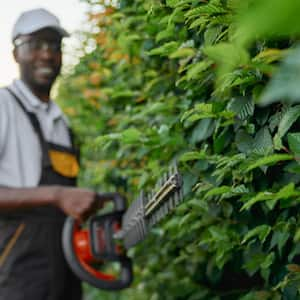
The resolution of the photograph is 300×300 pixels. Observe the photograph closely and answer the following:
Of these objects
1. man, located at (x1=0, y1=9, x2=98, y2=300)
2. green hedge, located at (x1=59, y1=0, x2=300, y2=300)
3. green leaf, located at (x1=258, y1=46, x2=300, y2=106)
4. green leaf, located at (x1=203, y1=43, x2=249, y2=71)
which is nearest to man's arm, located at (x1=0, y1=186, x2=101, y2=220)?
man, located at (x1=0, y1=9, x2=98, y2=300)

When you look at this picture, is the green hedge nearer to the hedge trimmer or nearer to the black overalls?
the hedge trimmer

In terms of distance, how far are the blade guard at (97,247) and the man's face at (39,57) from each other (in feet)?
1.85

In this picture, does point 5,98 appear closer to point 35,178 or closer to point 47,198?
point 35,178

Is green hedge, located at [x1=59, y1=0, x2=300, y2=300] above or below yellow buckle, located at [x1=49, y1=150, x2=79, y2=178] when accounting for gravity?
above

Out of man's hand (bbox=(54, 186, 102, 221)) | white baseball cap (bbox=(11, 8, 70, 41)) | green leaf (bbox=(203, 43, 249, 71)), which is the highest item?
green leaf (bbox=(203, 43, 249, 71))

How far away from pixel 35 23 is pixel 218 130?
1.28m

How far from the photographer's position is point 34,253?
222 centimetres

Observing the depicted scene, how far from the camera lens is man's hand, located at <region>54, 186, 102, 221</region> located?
2.12 metres

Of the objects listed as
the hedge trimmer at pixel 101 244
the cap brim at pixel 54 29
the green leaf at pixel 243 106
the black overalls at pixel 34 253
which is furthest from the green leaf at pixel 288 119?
the cap brim at pixel 54 29

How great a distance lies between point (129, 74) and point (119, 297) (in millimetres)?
2738

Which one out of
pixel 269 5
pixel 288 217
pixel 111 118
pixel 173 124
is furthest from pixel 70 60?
pixel 269 5

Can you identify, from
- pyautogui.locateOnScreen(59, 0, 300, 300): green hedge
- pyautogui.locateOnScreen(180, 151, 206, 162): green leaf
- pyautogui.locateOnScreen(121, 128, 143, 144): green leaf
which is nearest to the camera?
pyautogui.locateOnScreen(59, 0, 300, 300): green hedge

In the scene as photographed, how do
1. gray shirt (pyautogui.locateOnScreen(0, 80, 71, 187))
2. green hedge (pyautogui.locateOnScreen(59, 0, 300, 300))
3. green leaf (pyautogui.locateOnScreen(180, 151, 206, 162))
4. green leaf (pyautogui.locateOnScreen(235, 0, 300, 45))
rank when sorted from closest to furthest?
1. green leaf (pyautogui.locateOnScreen(235, 0, 300, 45))
2. green hedge (pyautogui.locateOnScreen(59, 0, 300, 300))
3. green leaf (pyautogui.locateOnScreen(180, 151, 206, 162))
4. gray shirt (pyautogui.locateOnScreen(0, 80, 71, 187))

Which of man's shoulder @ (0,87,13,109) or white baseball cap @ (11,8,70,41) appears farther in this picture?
white baseball cap @ (11,8,70,41)
